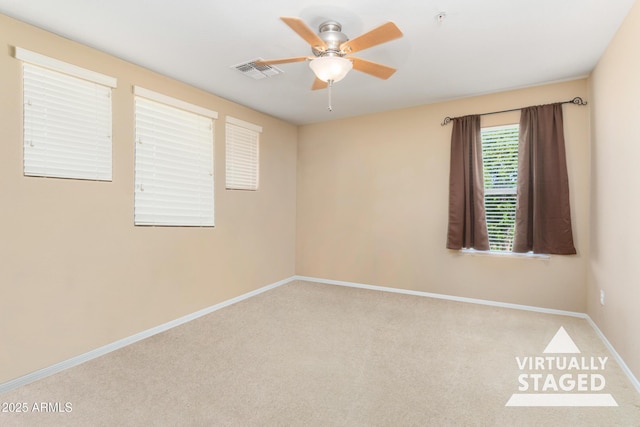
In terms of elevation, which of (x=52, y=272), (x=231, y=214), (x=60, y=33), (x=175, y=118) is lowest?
(x=52, y=272)

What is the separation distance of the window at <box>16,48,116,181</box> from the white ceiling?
12.1 inches

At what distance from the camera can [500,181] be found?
12.1 ft

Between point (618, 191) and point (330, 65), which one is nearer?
point (330, 65)

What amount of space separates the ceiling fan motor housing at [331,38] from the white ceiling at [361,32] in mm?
53

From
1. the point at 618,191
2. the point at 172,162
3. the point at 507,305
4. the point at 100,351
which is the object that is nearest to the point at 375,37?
the point at 618,191

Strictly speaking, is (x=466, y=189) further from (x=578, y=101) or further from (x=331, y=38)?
(x=331, y=38)

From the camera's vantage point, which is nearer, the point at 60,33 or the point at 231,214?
the point at 60,33

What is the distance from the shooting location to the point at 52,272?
2.35 m

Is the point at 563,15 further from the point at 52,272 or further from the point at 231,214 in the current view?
the point at 52,272

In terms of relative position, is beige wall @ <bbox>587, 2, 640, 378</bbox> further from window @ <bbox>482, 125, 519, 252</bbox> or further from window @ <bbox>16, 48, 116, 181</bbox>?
window @ <bbox>16, 48, 116, 181</bbox>

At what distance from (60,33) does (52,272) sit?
1.86 meters

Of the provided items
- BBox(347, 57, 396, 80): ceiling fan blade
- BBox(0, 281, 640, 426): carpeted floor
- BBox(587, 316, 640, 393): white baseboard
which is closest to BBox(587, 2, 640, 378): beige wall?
BBox(587, 316, 640, 393): white baseboard

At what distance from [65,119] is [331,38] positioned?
2.20m

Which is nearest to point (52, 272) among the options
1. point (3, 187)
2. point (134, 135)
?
point (3, 187)
